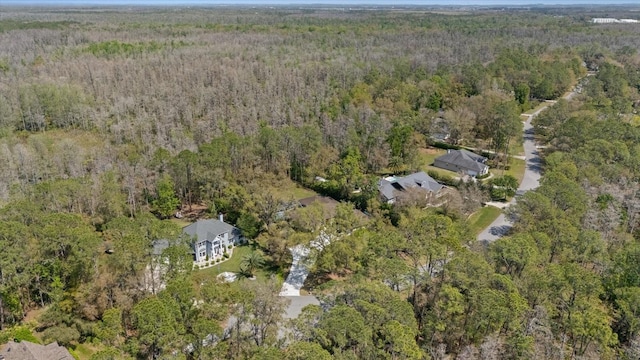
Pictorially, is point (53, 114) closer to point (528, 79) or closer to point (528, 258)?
point (528, 258)

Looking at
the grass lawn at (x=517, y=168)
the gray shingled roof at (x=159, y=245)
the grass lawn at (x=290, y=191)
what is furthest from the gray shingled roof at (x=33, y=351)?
the grass lawn at (x=517, y=168)

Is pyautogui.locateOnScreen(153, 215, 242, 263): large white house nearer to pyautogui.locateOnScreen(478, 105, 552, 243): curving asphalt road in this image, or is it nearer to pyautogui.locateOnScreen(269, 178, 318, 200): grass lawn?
pyautogui.locateOnScreen(269, 178, 318, 200): grass lawn

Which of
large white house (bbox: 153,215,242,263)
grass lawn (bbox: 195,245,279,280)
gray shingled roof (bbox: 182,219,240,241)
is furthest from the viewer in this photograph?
gray shingled roof (bbox: 182,219,240,241)

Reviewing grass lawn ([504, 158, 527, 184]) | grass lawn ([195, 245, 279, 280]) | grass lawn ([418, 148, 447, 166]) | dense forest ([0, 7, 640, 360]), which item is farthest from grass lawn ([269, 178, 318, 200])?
grass lawn ([504, 158, 527, 184])

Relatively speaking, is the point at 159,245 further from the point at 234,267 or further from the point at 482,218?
the point at 482,218

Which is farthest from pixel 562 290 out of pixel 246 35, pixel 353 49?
pixel 246 35

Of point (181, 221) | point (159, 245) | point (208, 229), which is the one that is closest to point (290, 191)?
point (181, 221)
